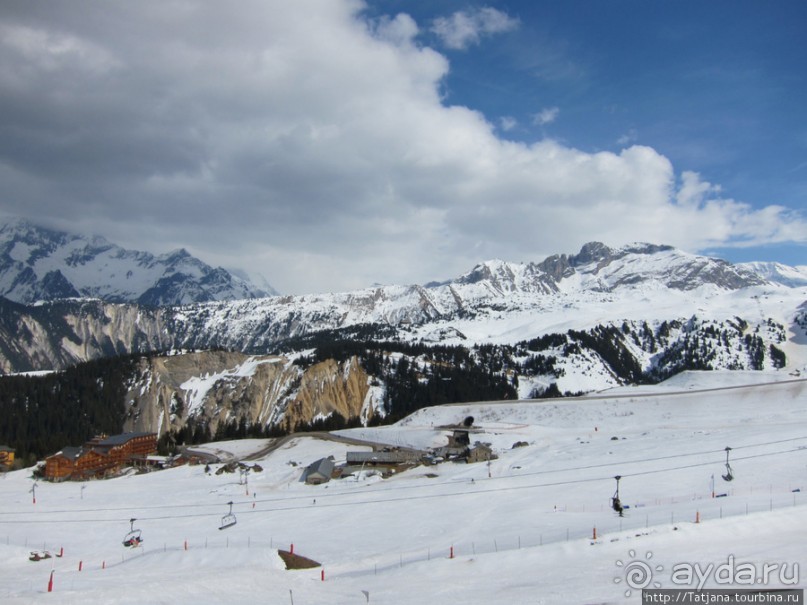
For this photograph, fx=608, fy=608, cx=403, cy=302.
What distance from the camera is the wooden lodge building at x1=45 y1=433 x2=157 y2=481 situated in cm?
9881

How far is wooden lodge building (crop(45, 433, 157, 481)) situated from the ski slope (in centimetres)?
551

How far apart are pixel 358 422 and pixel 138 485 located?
8145 cm

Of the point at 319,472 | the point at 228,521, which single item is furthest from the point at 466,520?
the point at 319,472

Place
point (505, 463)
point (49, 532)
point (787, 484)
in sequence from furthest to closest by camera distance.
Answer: point (505, 463) < point (49, 532) < point (787, 484)

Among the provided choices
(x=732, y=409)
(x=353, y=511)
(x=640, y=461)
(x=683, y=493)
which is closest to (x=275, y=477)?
(x=353, y=511)

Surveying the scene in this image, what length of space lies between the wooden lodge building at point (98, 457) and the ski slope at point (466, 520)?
551cm

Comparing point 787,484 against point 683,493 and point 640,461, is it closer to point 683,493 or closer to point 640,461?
point 683,493

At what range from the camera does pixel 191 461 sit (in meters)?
99.4

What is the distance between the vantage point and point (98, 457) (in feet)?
357

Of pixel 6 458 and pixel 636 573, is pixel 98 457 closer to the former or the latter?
pixel 6 458

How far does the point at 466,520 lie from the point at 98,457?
84702 mm

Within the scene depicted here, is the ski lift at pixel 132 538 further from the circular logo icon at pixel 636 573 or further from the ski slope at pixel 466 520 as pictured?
the circular logo icon at pixel 636 573

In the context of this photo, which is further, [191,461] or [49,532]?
[191,461]

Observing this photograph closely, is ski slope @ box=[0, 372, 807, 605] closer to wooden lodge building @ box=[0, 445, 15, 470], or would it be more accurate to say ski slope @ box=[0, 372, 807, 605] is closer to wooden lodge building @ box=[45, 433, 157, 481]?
wooden lodge building @ box=[45, 433, 157, 481]
